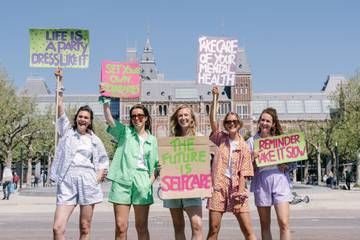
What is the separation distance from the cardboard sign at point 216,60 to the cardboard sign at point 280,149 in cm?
145

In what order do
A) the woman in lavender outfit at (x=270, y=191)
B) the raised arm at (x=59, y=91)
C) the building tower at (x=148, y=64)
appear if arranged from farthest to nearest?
the building tower at (x=148, y=64) < the raised arm at (x=59, y=91) < the woman in lavender outfit at (x=270, y=191)

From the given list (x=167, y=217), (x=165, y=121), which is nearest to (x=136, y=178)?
(x=167, y=217)

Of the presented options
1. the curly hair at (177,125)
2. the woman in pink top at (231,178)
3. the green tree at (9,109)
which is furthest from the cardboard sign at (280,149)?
the green tree at (9,109)

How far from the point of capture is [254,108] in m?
116

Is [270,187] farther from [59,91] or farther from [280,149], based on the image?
[59,91]

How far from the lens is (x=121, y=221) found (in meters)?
6.41

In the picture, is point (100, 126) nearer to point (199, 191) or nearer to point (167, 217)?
point (167, 217)

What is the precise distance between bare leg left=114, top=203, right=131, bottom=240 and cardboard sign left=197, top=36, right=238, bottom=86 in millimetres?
2598

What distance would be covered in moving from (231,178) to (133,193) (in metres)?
1.14

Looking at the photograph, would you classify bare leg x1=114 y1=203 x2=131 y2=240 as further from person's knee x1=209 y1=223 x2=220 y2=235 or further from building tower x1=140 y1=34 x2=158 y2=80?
building tower x1=140 y1=34 x2=158 y2=80

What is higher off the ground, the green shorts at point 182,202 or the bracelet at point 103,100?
the bracelet at point 103,100

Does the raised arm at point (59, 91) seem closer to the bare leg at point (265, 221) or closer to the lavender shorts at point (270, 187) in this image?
the lavender shorts at point (270, 187)

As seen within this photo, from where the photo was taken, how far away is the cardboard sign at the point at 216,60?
8.35 m

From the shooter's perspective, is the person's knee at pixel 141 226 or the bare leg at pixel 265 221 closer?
the person's knee at pixel 141 226
